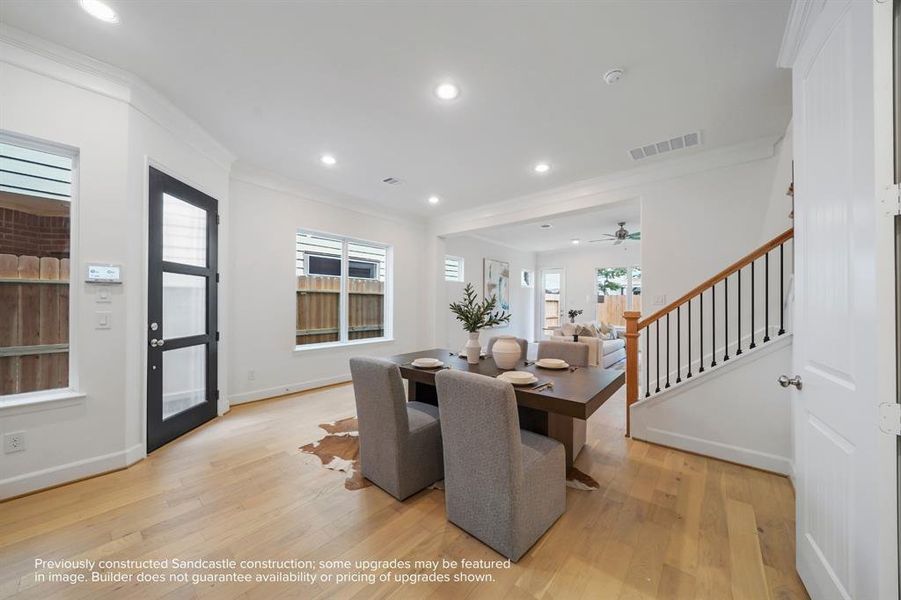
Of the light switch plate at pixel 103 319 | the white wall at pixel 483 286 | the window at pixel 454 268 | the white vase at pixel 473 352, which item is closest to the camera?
the light switch plate at pixel 103 319

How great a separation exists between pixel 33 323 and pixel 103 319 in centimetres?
34

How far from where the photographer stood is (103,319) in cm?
234

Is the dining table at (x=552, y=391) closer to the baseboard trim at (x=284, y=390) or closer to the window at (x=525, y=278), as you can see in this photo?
the baseboard trim at (x=284, y=390)

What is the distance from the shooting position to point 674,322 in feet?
11.7

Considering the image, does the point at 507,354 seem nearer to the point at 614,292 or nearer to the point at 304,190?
the point at 304,190

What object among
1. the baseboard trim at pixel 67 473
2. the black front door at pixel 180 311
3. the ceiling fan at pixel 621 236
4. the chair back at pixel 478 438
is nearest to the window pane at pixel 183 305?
the black front door at pixel 180 311

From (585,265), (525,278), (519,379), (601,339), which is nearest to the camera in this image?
(519,379)

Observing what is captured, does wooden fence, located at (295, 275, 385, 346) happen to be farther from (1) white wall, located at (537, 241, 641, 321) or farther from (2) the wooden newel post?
(1) white wall, located at (537, 241, 641, 321)

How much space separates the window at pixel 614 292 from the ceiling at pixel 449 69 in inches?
198

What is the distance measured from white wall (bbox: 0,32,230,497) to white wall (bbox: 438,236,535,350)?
14.2 feet

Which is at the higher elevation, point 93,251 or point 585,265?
point 585,265

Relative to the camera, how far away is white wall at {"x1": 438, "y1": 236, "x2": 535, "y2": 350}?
22.0ft

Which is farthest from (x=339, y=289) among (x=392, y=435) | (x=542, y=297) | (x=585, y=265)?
(x=585, y=265)

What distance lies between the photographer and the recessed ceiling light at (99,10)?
181 centimetres
